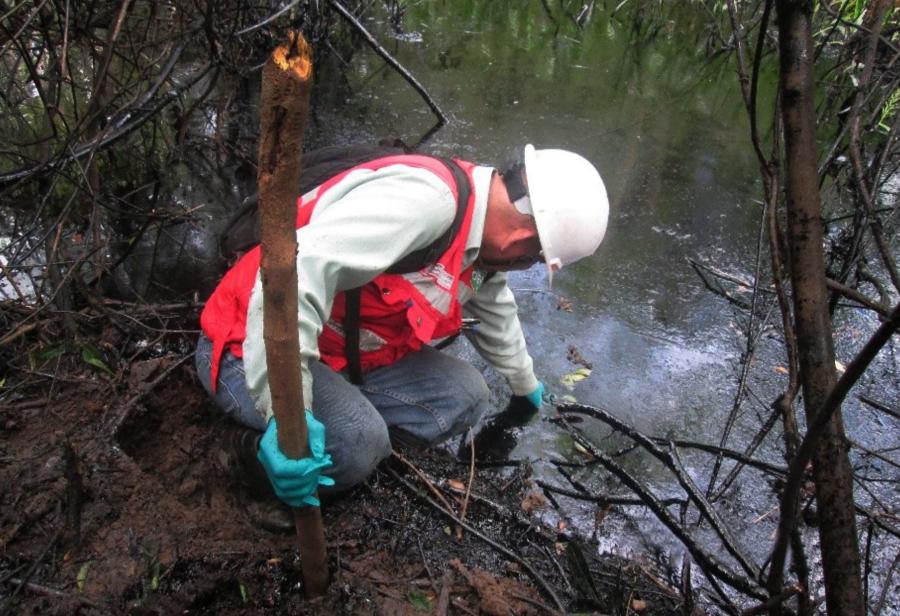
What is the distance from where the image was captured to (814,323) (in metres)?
1.18

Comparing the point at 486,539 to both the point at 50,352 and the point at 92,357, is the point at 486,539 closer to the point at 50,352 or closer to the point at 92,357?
the point at 92,357

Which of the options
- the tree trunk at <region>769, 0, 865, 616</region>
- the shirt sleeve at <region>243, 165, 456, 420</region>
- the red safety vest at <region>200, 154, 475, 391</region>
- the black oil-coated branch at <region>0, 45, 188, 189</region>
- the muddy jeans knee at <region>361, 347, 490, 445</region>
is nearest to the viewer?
the tree trunk at <region>769, 0, 865, 616</region>

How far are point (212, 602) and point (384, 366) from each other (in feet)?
3.50

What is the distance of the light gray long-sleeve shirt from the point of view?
5.64 feet

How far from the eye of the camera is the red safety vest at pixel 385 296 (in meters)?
1.97

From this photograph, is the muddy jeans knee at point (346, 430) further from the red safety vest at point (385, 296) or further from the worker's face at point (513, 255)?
the worker's face at point (513, 255)

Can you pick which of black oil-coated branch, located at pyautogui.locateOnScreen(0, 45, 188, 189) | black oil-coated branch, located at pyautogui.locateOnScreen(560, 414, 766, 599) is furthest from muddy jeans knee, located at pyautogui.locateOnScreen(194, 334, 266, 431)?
black oil-coated branch, located at pyautogui.locateOnScreen(560, 414, 766, 599)

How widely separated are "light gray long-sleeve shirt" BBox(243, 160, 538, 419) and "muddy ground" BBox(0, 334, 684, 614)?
0.63m

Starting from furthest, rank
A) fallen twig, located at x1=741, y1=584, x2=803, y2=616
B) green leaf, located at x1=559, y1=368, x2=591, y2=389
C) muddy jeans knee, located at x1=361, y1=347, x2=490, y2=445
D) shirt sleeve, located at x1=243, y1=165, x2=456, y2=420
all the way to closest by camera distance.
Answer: green leaf, located at x1=559, y1=368, x2=591, y2=389 < muddy jeans knee, located at x1=361, y1=347, x2=490, y2=445 < shirt sleeve, located at x1=243, y1=165, x2=456, y2=420 < fallen twig, located at x1=741, y1=584, x2=803, y2=616

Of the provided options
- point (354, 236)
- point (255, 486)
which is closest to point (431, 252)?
point (354, 236)

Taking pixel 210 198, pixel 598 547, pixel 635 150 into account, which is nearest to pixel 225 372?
pixel 598 547

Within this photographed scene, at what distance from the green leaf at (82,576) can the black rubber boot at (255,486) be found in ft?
1.71

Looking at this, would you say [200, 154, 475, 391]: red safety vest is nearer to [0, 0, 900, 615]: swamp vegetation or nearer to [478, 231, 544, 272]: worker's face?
[478, 231, 544, 272]: worker's face

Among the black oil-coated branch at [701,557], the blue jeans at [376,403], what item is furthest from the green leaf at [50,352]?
the black oil-coated branch at [701,557]
